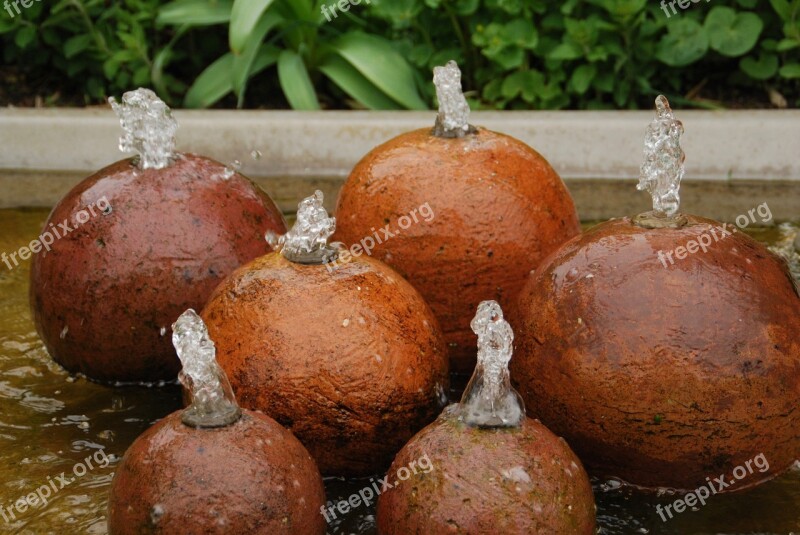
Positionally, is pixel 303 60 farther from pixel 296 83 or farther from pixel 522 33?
pixel 522 33

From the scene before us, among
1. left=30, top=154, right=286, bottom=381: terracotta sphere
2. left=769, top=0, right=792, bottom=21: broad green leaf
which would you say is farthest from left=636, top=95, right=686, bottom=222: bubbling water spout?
left=769, top=0, right=792, bottom=21: broad green leaf

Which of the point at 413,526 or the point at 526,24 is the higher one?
the point at 526,24

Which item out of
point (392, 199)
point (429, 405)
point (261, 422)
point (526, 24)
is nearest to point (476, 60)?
point (526, 24)

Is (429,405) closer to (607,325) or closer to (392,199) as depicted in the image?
(607,325)

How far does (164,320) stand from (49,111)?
13.0 feet

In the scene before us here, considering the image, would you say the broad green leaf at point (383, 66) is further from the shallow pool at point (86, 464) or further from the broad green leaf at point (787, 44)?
the shallow pool at point (86, 464)

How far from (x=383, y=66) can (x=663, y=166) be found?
176 inches

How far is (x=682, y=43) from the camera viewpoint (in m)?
8.12

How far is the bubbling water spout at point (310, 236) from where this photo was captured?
4047mm

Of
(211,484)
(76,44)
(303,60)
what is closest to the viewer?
(211,484)

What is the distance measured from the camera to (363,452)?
A: 4.01 m

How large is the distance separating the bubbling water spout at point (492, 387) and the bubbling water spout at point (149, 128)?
181 cm

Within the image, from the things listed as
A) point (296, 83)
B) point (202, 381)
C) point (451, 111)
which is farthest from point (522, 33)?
point (202, 381)

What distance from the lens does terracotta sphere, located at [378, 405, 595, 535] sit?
3.31m
